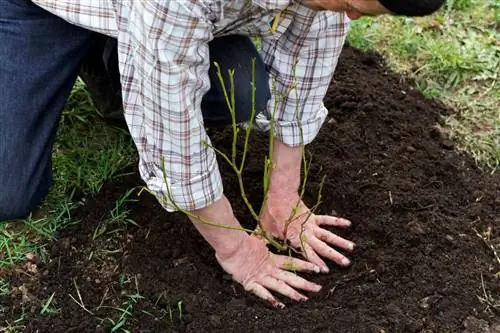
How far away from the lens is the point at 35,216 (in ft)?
7.61

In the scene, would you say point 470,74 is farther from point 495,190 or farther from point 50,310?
point 50,310

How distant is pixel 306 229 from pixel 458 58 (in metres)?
1.13

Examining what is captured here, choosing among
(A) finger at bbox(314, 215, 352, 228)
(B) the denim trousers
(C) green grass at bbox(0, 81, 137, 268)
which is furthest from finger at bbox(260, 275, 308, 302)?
(C) green grass at bbox(0, 81, 137, 268)

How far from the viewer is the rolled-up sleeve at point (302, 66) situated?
1913 mm

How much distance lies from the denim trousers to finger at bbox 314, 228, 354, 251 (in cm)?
40

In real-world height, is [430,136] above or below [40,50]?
below

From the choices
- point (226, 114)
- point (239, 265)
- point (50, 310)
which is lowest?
point (50, 310)

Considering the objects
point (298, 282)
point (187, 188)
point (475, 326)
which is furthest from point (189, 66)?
point (475, 326)

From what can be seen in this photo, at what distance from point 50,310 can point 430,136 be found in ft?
4.52

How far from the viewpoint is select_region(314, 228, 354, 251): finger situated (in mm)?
2137

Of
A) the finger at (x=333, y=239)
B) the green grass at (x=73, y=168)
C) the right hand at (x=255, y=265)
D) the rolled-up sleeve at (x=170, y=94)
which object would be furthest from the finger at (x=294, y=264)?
the green grass at (x=73, y=168)

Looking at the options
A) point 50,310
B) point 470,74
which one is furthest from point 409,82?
point 50,310

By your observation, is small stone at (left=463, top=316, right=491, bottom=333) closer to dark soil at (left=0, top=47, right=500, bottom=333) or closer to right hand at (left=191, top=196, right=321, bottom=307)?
dark soil at (left=0, top=47, right=500, bottom=333)

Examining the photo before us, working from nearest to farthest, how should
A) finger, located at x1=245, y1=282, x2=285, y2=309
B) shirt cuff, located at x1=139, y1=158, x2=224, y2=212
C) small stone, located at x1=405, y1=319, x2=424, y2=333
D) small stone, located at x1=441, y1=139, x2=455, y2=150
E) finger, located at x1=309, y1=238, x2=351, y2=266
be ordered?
1. shirt cuff, located at x1=139, y1=158, x2=224, y2=212
2. small stone, located at x1=405, y1=319, x2=424, y2=333
3. finger, located at x1=245, y1=282, x2=285, y2=309
4. finger, located at x1=309, y1=238, x2=351, y2=266
5. small stone, located at x1=441, y1=139, x2=455, y2=150
